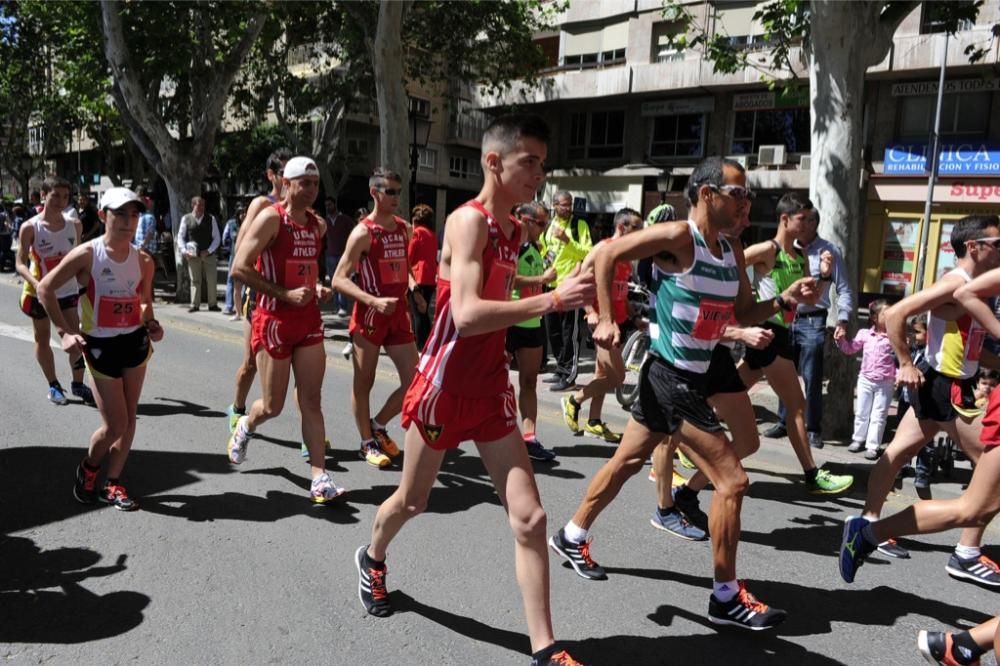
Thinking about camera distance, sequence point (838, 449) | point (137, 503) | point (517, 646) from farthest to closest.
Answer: point (838, 449) < point (137, 503) < point (517, 646)

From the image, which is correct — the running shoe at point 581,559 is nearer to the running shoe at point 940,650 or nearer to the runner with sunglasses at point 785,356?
the running shoe at point 940,650

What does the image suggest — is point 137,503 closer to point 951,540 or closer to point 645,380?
point 645,380

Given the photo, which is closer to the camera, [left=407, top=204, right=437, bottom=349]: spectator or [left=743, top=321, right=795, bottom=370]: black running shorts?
[left=743, top=321, right=795, bottom=370]: black running shorts

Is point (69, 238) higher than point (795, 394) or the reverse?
higher

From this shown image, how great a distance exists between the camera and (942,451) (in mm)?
5734

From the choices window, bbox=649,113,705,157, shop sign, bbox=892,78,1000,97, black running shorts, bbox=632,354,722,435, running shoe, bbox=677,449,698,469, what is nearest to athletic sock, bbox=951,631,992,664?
black running shorts, bbox=632,354,722,435

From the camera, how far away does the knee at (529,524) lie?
2.81 metres

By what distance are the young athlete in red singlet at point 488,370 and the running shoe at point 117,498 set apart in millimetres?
2087

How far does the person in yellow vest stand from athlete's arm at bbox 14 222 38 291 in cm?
481

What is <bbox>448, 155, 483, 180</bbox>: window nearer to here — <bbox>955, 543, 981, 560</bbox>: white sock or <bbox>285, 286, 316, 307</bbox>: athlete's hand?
<bbox>285, 286, 316, 307</bbox>: athlete's hand

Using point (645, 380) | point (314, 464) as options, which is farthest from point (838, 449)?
point (314, 464)

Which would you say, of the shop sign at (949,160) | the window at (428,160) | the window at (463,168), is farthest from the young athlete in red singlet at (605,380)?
the window at (463,168)

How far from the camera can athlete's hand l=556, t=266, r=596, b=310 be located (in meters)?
2.49

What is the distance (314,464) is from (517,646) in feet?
6.58
